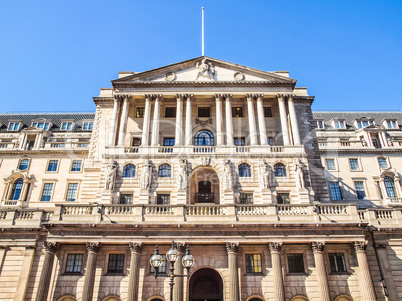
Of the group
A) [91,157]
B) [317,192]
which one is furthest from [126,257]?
[317,192]

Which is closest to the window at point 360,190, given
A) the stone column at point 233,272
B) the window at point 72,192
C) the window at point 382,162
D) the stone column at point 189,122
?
the window at point 382,162

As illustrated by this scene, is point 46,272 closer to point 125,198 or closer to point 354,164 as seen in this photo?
point 125,198

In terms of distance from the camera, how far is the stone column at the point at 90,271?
2411 centimetres

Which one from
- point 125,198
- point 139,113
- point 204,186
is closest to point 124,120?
point 139,113

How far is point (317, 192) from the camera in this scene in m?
35.1

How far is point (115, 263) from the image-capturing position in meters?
26.4

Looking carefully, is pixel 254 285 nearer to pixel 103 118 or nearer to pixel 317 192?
pixel 317 192

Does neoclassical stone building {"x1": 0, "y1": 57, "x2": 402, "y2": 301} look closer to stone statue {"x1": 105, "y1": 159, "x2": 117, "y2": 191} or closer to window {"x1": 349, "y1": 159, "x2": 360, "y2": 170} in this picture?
stone statue {"x1": 105, "y1": 159, "x2": 117, "y2": 191}

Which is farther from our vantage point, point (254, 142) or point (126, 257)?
point (254, 142)

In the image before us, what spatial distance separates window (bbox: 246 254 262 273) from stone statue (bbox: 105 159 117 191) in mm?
15137

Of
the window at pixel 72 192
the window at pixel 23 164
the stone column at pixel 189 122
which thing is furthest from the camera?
the window at pixel 23 164

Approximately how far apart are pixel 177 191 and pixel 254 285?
11.4 metres

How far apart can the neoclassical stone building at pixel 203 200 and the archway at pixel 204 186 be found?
12cm

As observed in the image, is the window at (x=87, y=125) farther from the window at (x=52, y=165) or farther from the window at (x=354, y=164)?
the window at (x=354, y=164)
